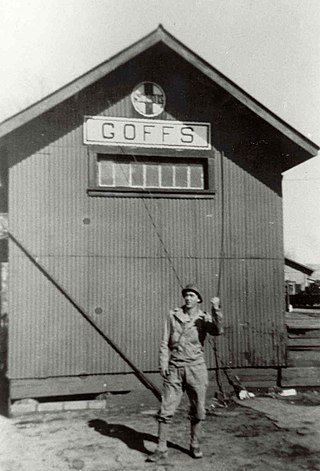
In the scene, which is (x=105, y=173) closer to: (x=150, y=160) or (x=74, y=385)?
(x=150, y=160)

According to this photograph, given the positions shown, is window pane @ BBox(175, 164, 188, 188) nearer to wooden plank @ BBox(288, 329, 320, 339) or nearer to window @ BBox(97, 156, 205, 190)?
window @ BBox(97, 156, 205, 190)

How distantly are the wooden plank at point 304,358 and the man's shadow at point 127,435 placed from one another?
4.28m

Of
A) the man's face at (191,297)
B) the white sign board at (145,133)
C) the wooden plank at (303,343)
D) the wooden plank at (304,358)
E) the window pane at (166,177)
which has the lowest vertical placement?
the wooden plank at (304,358)

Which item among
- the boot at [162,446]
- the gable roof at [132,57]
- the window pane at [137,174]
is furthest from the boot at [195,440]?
the gable roof at [132,57]

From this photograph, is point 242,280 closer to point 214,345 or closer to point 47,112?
point 214,345

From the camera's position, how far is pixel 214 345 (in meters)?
10.3

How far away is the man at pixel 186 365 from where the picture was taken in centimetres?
675

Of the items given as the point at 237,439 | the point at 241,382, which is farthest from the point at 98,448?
the point at 241,382

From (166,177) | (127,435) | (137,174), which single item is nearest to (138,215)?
(137,174)

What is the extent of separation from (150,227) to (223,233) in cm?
159

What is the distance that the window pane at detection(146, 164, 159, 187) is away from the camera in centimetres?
1046

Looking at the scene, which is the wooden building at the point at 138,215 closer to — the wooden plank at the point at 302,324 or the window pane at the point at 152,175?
the window pane at the point at 152,175

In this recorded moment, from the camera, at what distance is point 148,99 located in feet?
34.2

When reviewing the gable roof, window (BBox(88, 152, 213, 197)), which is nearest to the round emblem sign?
the gable roof
